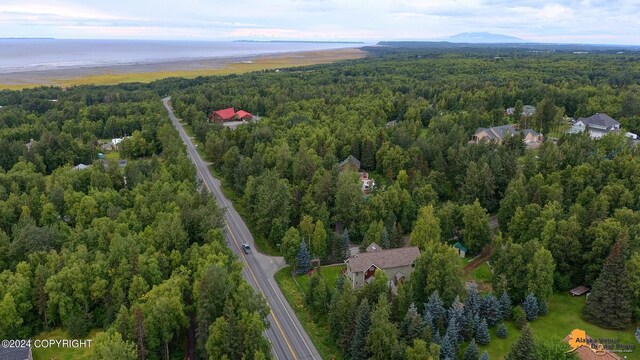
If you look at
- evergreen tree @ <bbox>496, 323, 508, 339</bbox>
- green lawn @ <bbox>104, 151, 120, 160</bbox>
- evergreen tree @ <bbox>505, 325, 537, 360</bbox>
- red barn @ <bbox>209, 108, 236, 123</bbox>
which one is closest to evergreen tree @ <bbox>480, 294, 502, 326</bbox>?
evergreen tree @ <bbox>496, 323, 508, 339</bbox>

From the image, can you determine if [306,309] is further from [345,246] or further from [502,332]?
[502,332]

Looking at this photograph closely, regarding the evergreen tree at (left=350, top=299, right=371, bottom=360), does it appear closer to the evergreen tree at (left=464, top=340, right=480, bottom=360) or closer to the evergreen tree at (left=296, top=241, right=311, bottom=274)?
the evergreen tree at (left=464, top=340, right=480, bottom=360)

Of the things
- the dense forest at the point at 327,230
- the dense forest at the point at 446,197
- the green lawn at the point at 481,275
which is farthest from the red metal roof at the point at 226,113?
the green lawn at the point at 481,275

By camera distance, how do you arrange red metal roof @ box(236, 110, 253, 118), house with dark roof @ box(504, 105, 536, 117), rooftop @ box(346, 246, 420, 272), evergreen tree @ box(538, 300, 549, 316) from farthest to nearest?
red metal roof @ box(236, 110, 253, 118) < house with dark roof @ box(504, 105, 536, 117) < rooftop @ box(346, 246, 420, 272) < evergreen tree @ box(538, 300, 549, 316)

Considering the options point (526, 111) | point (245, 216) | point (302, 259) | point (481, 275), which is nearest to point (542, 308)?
point (481, 275)

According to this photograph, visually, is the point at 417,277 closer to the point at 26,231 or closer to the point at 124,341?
the point at 124,341

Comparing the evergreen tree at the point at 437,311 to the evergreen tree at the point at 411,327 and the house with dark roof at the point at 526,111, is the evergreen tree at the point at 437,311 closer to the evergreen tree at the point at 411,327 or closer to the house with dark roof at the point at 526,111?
the evergreen tree at the point at 411,327

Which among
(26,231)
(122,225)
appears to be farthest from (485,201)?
(26,231)
